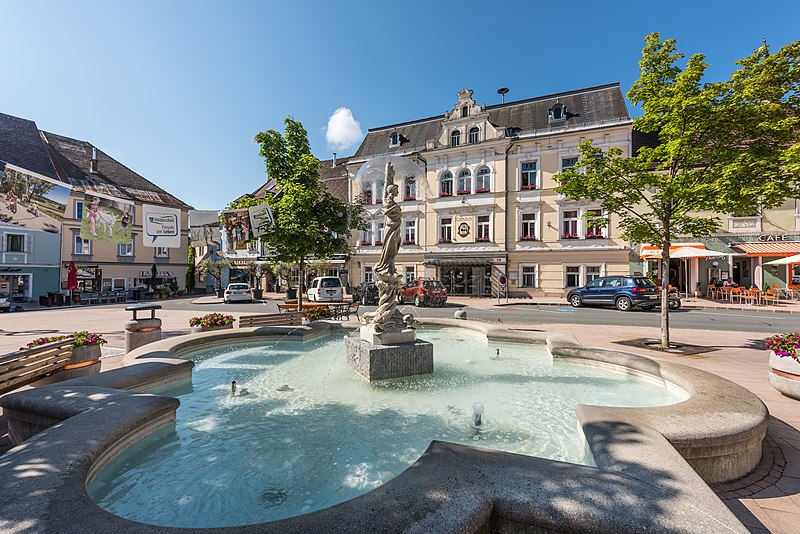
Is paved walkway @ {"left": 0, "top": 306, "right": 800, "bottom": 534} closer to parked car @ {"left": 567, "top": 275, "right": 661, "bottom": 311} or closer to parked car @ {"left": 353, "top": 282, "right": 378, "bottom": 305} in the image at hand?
parked car @ {"left": 567, "top": 275, "right": 661, "bottom": 311}

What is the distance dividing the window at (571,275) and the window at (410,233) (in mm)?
11910

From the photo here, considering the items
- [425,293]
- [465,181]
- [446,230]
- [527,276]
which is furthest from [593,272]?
[425,293]

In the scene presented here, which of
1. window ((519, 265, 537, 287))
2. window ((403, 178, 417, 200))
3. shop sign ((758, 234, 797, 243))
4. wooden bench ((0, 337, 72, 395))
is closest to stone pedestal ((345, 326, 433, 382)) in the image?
wooden bench ((0, 337, 72, 395))

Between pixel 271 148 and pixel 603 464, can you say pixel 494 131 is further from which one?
pixel 603 464

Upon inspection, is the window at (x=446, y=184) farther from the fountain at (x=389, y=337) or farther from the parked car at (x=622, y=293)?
the fountain at (x=389, y=337)

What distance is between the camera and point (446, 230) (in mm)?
29188

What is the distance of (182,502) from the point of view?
116 inches

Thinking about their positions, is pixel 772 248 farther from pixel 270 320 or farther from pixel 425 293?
pixel 270 320

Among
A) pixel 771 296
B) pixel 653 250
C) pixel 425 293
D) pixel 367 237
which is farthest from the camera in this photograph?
pixel 367 237

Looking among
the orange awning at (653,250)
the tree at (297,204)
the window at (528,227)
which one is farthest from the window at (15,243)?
the orange awning at (653,250)

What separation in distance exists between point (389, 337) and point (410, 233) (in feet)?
78.8

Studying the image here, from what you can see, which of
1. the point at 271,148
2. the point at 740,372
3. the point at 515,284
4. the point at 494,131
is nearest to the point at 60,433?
the point at 740,372

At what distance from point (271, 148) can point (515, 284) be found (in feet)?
64.8

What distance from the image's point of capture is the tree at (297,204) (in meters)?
14.2
